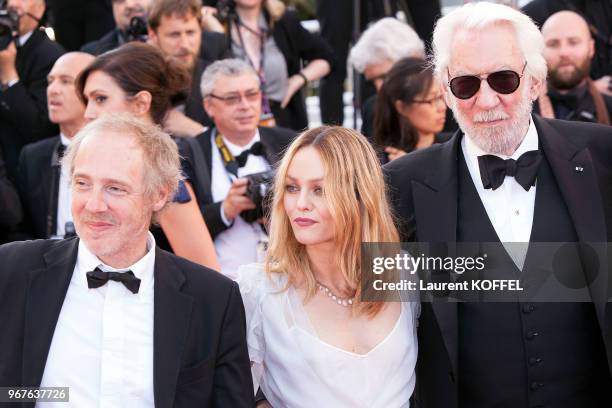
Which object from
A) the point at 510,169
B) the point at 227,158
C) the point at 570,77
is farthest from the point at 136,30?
the point at 510,169

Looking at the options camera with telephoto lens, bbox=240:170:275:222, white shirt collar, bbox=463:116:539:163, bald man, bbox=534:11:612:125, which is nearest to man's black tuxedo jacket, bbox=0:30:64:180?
camera with telephoto lens, bbox=240:170:275:222

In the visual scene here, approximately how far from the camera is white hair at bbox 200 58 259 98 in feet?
17.8

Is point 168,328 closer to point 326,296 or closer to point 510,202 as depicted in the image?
point 326,296

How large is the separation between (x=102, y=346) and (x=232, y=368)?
1.37 feet

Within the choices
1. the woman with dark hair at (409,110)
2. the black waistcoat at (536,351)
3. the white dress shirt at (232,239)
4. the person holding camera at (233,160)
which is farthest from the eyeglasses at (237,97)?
the black waistcoat at (536,351)

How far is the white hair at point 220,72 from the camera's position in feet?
17.8

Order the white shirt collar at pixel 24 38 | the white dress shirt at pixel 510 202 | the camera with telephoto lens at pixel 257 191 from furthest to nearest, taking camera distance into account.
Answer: the white shirt collar at pixel 24 38 → the camera with telephoto lens at pixel 257 191 → the white dress shirt at pixel 510 202

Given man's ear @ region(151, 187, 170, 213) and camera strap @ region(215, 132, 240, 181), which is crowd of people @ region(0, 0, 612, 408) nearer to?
man's ear @ region(151, 187, 170, 213)

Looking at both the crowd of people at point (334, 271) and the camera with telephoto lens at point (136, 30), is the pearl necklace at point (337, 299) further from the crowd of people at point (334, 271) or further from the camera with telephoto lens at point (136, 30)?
the camera with telephoto lens at point (136, 30)

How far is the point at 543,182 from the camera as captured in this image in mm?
3576

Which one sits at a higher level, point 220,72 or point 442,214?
point 220,72

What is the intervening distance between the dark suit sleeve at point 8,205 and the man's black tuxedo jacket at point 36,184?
0.39 feet

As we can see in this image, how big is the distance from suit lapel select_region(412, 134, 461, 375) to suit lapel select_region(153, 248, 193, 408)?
2.99 feet

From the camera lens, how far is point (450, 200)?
11.6ft
